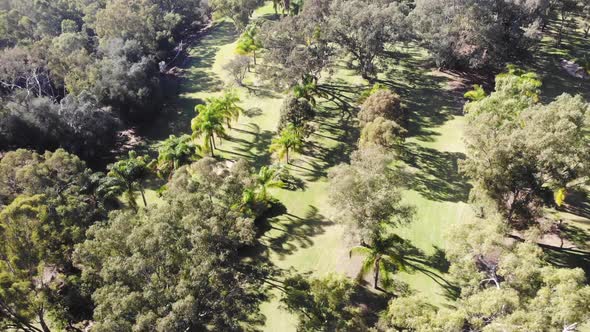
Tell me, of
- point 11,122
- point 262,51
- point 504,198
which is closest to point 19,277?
point 11,122

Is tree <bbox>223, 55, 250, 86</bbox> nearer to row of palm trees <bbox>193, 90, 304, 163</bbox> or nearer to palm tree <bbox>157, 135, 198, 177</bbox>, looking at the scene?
row of palm trees <bbox>193, 90, 304, 163</bbox>

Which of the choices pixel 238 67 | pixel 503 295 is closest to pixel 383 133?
pixel 503 295

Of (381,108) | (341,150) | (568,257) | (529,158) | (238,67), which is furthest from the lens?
(238,67)

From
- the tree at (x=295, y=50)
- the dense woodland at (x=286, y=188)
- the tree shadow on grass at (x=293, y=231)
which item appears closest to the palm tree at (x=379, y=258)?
the dense woodland at (x=286, y=188)

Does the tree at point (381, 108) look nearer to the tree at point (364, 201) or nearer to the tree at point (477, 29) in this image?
the tree at point (364, 201)

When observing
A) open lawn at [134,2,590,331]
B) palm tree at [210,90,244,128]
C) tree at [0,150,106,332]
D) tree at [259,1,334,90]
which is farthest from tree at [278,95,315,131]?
tree at [0,150,106,332]

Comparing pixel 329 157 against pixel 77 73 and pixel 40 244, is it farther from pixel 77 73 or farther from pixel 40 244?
pixel 77 73
